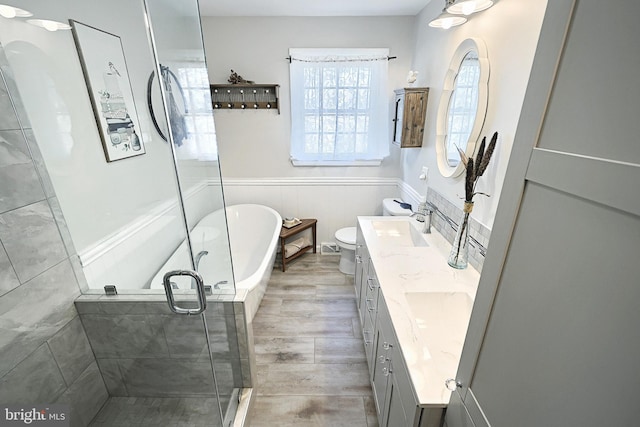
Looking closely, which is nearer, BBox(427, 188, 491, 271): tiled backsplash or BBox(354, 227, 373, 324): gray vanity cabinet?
BBox(427, 188, 491, 271): tiled backsplash

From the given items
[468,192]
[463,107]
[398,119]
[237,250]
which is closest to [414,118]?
[398,119]

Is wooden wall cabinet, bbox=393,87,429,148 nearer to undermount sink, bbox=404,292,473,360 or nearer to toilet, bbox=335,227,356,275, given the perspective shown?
toilet, bbox=335,227,356,275

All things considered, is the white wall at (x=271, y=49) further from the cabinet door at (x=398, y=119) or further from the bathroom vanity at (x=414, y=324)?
the bathroom vanity at (x=414, y=324)

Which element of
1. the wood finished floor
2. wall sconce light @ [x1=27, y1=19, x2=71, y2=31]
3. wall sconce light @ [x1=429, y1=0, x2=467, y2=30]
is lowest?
the wood finished floor

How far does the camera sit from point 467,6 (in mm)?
1451

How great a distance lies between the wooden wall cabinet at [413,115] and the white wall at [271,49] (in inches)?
23.9

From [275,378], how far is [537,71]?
2123 millimetres

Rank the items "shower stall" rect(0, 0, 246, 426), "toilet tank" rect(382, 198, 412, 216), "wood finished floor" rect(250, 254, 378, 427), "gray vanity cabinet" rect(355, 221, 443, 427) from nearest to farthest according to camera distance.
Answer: "gray vanity cabinet" rect(355, 221, 443, 427) → "shower stall" rect(0, 0, 246, 426) → "wood finished floor" rect(250, 254, 378, 427) → "toilet tank" rect(382, 198, 412, 216)

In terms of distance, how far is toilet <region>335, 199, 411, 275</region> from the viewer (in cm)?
289

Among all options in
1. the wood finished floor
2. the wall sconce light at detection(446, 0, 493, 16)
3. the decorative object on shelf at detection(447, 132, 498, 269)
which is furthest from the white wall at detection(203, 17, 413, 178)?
the decorative object on shelf at detection(447, 132, 498, 269)

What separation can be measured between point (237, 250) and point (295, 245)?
67cm

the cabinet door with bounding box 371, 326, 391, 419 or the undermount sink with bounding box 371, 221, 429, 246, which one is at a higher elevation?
the undermount sink with bounding box 371, 221, 429, 246

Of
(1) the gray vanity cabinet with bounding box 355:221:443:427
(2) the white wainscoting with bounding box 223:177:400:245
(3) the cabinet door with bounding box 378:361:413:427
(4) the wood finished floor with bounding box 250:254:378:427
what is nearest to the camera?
(1) the gray vanity cabinet with bounding box 355:221:443:427

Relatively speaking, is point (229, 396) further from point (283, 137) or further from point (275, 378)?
point (283, 137)
